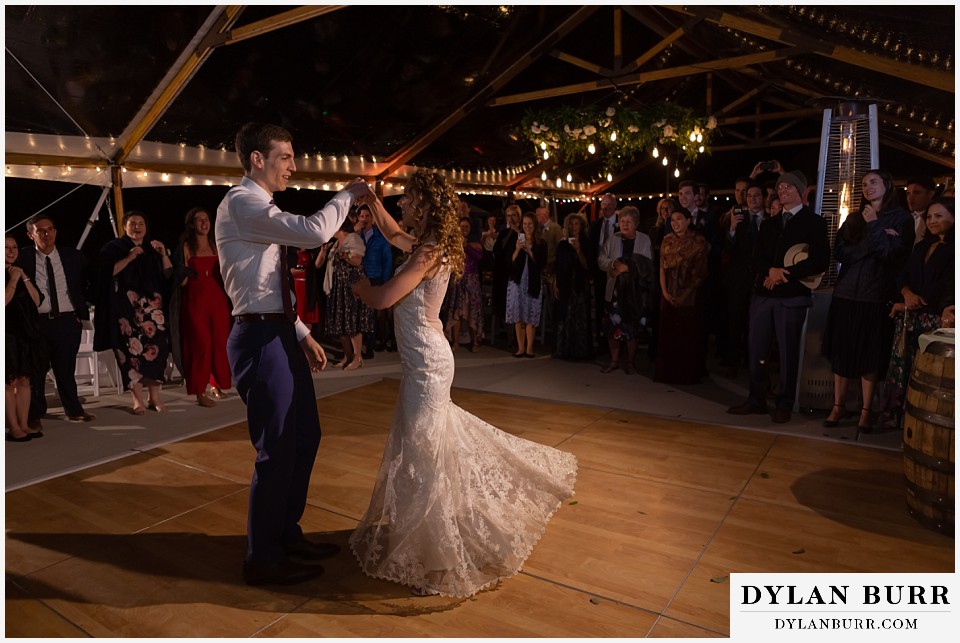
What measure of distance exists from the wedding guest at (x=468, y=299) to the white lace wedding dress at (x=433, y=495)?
14.9ft

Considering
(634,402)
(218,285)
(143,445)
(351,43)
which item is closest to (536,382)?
(634,402)

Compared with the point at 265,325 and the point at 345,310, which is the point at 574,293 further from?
the point at 265,325

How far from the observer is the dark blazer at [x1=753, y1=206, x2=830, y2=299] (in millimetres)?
4332

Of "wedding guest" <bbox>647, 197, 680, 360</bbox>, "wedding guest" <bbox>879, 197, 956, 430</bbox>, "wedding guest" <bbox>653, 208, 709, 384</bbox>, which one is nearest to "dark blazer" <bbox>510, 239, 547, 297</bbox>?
"wedding guest" <bbox>647, 197, 680, 360</bbox>

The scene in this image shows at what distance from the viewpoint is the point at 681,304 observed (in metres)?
5.73

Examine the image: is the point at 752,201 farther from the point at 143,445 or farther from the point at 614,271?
the point at 143,445

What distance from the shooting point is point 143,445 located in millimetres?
4191

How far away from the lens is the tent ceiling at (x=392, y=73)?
5.12m

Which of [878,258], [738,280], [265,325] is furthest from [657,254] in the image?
[265,325]

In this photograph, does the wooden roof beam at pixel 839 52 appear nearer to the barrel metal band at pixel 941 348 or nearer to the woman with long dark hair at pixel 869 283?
the woman with long dark hair at pixel 869 283

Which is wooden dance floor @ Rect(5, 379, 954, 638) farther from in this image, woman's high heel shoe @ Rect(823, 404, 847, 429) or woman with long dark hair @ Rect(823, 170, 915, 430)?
woman with long dark hair @ Rect(823, 170, 915, 430)

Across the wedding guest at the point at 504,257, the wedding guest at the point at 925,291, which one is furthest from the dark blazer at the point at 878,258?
the wedding guest at the point at 504,257

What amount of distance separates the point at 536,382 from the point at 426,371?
11.1 feet

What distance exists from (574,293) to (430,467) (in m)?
4.53
